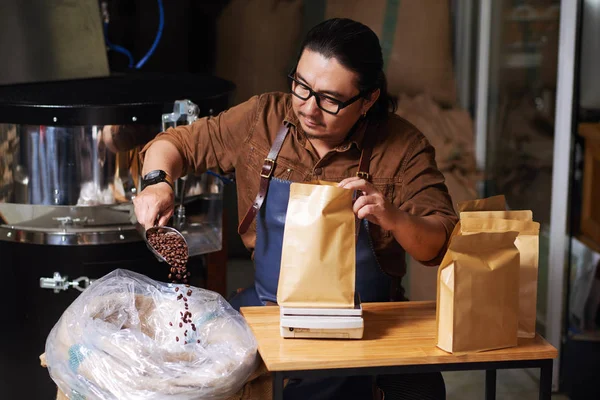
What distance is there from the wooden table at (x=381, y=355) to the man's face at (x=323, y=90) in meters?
0.46

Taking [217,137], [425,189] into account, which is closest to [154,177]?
[217,137]

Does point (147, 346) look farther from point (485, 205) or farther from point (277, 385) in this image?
point (485, 205)

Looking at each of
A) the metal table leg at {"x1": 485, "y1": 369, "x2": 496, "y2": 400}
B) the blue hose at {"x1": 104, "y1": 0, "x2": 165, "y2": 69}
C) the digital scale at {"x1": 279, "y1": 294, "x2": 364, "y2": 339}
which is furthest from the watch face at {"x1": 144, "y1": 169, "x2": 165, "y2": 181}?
the blue hose at {"x1": 104, "y1": 0, "x2": 165, "y2": 69}

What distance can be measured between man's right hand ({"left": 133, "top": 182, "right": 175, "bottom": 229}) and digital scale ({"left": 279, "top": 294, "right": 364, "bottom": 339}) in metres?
0.39

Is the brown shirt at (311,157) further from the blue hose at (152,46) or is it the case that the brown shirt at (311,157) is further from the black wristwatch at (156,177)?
the blue hose at (152,46)

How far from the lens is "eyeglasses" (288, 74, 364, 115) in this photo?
6.75ft

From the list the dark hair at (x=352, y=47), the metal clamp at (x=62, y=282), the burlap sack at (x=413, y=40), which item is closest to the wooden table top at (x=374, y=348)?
the dark hair at (x=352, y=47)

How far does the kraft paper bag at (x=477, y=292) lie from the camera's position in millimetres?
1722

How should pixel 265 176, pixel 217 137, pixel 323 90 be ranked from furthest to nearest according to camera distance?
pixel 217 137, pixel 265 176, pixel 323 90

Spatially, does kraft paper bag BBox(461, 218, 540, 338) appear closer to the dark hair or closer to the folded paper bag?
the folded paper bag

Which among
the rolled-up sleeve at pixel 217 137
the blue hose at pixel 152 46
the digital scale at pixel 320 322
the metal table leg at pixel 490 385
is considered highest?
the blue hose at pixel 152 46

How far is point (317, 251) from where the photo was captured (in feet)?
5.88

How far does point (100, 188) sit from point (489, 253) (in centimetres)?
114

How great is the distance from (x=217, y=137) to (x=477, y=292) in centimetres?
87
